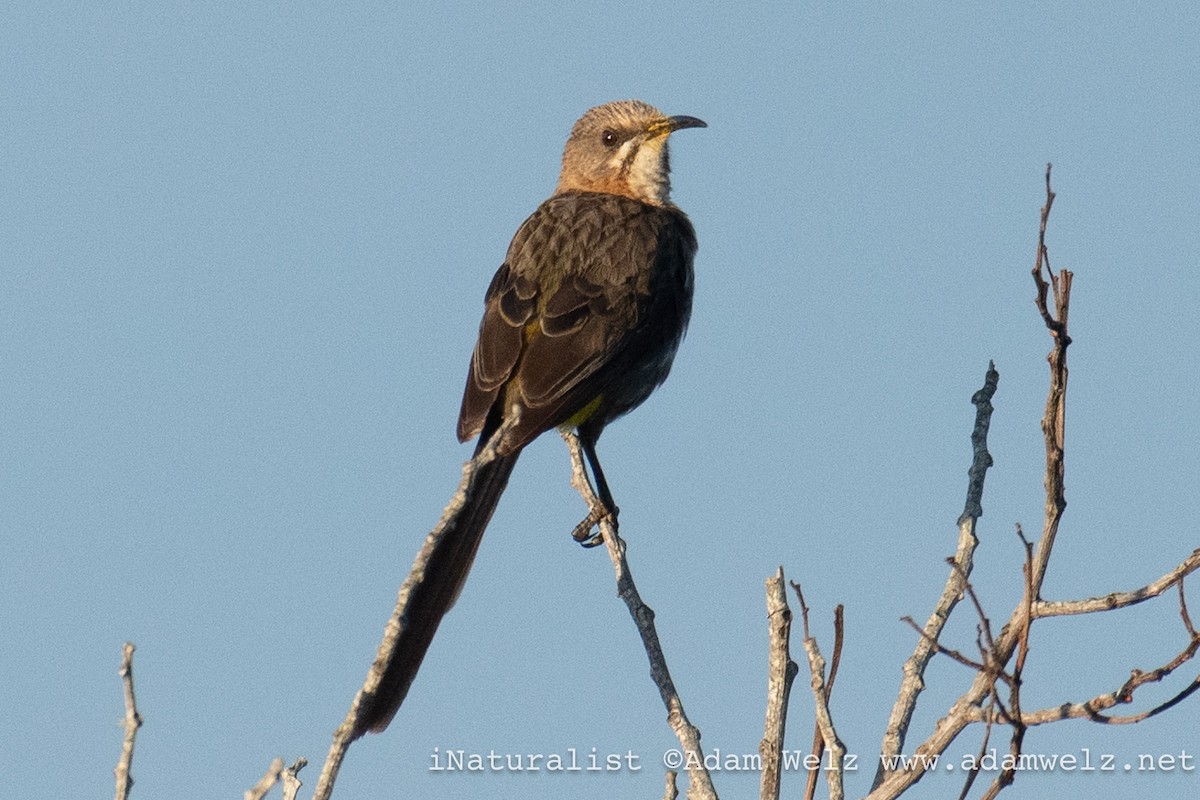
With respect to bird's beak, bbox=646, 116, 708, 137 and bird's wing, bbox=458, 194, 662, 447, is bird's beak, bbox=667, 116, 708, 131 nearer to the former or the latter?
bird's beak, bbox=646, 116, 708, 137

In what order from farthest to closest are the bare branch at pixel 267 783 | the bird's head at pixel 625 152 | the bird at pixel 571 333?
the bird's head at pixel 625 152
the bird at pixel 571 333
the bare branch at pixel 267 783

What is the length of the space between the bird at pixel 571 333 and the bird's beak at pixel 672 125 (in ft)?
2.33

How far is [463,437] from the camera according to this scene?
6.90 metres

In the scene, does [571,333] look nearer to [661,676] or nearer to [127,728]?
[661,676]

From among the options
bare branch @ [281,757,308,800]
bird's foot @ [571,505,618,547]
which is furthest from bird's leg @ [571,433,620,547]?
bare branch @ [281,757,308,800]

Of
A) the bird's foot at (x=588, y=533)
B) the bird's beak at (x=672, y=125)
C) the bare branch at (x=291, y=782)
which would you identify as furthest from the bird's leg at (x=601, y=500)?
the bare branch at (x=291, y=782)

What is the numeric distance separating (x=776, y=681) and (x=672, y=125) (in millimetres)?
5012

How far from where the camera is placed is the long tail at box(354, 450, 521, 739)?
5.42 meters

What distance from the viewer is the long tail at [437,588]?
213 inches

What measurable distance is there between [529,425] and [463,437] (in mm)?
511

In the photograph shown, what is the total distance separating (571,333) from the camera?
6.98 m

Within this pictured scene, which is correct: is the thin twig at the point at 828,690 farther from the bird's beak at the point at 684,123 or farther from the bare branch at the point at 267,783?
the bird's beak at the point at 684,123

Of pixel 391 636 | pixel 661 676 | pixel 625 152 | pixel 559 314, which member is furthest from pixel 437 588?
pixel 625 152

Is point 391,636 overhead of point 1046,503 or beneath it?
beneath
